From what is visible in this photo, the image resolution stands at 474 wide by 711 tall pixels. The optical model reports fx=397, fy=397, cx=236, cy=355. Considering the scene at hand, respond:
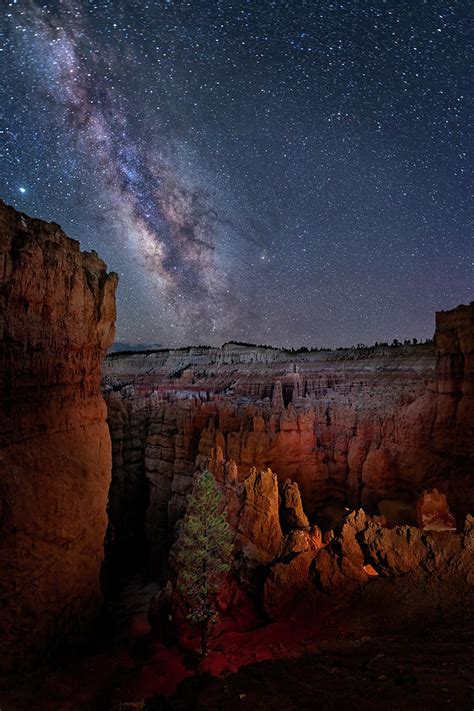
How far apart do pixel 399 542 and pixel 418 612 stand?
6.69ft

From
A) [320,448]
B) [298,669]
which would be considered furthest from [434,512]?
[298,669]

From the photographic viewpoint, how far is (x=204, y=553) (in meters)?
11.8

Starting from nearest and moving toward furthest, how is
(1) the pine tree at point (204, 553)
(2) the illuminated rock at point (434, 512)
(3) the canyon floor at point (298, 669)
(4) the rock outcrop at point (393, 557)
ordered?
(3) the canyon floor at point (298, 669) → (4) the rock outcrop at point (393, 557) → (1) the pine tree at point (204, 553) → (2) the illuminated rock at point (434, 512)

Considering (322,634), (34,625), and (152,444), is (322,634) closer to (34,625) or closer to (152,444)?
(34,625)

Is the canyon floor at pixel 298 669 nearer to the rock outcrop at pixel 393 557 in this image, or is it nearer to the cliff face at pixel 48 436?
the rock outcrop at pixel 393 557

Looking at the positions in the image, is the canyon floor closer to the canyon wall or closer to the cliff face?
the cliff face

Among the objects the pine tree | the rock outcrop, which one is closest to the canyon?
the rock outcrop

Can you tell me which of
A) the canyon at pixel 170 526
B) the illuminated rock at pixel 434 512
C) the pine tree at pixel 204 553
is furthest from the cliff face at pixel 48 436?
the illuminated rock at pixel 434 512

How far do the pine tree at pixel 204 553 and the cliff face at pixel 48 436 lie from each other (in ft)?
9.40

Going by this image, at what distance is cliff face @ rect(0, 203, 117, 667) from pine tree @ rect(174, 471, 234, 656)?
2.86 m

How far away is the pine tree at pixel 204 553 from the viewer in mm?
11656

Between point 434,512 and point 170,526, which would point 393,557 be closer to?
point 434,512

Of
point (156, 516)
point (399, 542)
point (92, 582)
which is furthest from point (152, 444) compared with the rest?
point (399, 542)

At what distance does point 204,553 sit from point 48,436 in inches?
223
